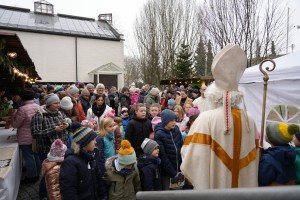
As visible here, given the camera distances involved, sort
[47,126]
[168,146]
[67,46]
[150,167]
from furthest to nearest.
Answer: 1. [67,46]
2. [47,126]
3. [168,146]
4. [150,167]

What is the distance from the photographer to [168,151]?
12.1 feet

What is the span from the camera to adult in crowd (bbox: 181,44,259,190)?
195cm

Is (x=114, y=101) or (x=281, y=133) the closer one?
(x=281, y=133)

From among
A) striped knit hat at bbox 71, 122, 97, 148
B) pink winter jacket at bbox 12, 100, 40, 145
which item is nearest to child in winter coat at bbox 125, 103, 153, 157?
striped knit hat at bbox 71, 122, 97, 148

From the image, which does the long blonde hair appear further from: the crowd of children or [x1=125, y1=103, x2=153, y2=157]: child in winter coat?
[x1=125, y1=103, x2=153, y2=157]: child in winter coat

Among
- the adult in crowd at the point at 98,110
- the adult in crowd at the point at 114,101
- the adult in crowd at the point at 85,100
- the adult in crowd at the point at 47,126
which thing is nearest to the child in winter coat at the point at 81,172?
the adult in crowd at the point at 47,126

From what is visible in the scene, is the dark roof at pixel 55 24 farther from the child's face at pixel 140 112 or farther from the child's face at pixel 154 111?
the child's face at pixel 140 112

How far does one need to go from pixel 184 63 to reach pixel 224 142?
800 inches

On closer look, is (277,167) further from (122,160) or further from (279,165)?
(122,160)

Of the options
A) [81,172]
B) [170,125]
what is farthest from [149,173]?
[81,172]

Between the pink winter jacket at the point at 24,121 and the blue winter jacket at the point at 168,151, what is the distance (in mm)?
2525

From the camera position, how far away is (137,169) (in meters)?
3.27

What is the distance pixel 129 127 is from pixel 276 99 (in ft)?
10.2

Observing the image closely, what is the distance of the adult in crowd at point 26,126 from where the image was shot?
15.0 feet
